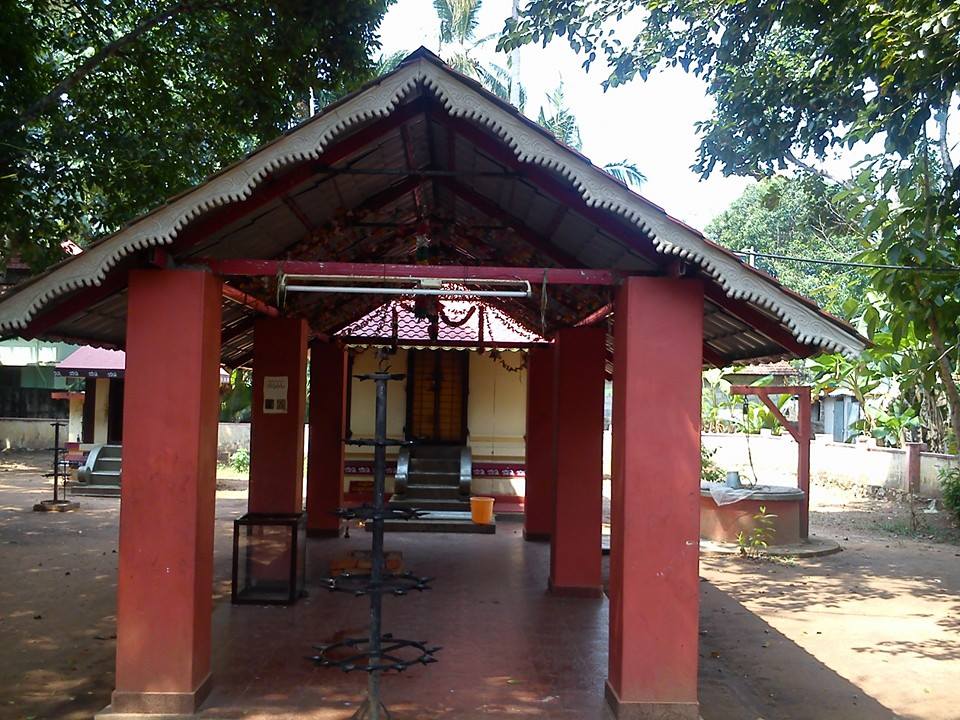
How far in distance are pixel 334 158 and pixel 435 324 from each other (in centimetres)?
582

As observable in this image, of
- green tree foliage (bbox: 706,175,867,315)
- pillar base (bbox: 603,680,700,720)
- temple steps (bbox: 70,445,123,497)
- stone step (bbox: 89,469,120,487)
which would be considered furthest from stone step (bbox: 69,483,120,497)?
pillar base (bbox: 603,680,700,720)

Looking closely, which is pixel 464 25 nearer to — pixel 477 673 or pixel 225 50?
pixel 225 50

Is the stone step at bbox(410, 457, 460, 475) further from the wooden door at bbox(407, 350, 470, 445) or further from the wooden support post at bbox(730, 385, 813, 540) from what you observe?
the wooden support post at bbox(730, 385, 813, 540)

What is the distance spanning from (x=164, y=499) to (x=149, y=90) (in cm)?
710

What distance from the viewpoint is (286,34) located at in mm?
10109

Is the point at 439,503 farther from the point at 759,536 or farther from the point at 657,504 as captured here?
the point at 657,504

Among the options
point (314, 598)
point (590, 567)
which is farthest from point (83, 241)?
point (590, 567)

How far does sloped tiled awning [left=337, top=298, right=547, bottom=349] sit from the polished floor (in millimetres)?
3027

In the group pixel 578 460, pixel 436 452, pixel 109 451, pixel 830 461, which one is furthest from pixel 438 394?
pixel 830 461

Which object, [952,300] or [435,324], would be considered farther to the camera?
[435,324]

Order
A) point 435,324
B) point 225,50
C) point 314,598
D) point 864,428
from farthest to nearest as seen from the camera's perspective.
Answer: point 864,428 → point 435,324 → point 225,50 → point 314,598

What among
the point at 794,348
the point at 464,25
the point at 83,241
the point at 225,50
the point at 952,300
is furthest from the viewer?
the point at 464,25

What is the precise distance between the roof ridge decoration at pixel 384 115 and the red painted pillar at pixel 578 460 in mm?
3671

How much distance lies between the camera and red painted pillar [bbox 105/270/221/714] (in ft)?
18.2
